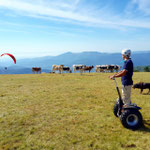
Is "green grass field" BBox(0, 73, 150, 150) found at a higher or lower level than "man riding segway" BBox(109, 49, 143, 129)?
lower

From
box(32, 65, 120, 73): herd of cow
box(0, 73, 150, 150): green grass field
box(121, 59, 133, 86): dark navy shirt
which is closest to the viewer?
box(0, 73, 150, 150): green grass field

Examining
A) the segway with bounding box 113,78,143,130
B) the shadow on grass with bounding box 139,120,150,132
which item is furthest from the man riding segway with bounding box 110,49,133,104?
the shadow on grass with bounding box 139,120,150,132

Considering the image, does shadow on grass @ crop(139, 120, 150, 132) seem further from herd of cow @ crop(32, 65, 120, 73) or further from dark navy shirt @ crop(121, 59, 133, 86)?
herd of cow @ crop(32, 65, 120, 73)

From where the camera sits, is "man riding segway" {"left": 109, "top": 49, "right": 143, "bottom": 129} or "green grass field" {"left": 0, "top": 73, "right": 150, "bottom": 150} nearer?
"green grass field" {"left": 0, "top": 73, "right": 150, "bottom": 150}

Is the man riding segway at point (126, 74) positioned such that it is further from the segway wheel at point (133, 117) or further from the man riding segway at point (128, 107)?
the segway wheel at point (133, 117)

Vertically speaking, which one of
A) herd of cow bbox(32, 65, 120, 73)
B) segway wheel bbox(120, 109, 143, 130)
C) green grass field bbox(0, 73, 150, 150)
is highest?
herd of cow bbox(32, 65, 120, 73)

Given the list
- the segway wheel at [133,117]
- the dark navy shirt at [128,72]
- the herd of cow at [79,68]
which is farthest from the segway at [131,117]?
the herd of cow at [79,68]

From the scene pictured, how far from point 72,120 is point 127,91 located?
2800 millimetres

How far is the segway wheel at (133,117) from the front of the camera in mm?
5820

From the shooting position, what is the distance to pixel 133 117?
5.99 metres

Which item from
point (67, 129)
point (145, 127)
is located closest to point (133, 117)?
point (145, 127)

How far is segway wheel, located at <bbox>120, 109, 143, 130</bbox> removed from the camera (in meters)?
5.82

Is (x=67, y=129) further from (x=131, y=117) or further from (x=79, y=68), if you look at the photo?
(x=79, y=68)

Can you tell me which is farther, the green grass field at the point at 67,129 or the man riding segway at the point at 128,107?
the man riding segway at the point at 128,107
